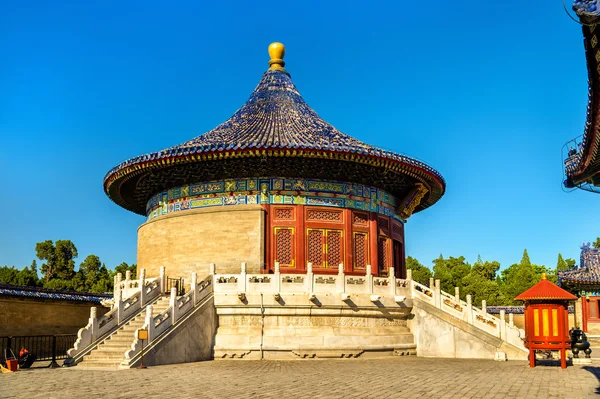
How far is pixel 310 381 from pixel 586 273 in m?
26.8

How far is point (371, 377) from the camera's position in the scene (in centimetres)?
1403

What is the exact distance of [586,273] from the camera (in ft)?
115

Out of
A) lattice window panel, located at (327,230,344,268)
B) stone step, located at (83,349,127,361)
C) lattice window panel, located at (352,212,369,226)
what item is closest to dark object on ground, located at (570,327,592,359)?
lattice window panel, located at (327,230,344,268)

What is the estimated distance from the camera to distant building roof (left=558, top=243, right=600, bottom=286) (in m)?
34.6

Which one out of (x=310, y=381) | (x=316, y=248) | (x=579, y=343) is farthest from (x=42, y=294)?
(x=579, y=343)

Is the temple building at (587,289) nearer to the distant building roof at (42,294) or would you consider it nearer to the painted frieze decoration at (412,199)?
the painted frieze decoration at (412,199)

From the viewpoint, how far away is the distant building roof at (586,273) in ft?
114

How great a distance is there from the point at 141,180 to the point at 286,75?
872cm

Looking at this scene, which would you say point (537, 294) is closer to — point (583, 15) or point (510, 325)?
point (510, 325)

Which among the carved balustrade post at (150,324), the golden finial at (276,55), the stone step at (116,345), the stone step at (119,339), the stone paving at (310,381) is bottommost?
the stone paving at (310,381)

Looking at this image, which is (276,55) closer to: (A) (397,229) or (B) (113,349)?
(A) (397,229)

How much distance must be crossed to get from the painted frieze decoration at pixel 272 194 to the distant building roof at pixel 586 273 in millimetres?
15987

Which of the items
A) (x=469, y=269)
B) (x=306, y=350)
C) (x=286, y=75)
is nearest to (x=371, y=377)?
(x=306, y=350)

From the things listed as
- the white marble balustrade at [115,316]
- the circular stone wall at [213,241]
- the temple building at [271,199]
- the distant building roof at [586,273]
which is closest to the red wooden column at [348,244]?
the temple building at [271,199]
